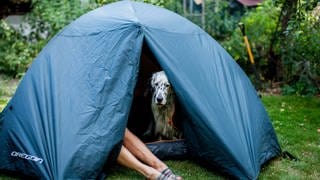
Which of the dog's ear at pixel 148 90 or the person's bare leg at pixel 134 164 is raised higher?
the dog's ear at pixel 148 90

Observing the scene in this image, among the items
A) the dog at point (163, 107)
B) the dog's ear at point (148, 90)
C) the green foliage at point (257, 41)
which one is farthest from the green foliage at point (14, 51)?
the dog at point (163, 107)

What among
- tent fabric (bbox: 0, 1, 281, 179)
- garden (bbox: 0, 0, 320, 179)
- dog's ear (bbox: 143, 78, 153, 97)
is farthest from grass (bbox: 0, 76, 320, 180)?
dog's ear (bbox: 143, 78, 153, 97)

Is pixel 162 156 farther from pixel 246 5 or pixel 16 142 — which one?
pixel 246 5

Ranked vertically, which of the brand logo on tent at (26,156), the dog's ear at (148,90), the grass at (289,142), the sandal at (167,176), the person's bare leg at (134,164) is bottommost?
the grass at (289,142)

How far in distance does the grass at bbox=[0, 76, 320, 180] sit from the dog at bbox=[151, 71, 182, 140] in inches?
10.2

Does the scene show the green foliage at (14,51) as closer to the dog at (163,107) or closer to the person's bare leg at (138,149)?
the dog at (163,107)

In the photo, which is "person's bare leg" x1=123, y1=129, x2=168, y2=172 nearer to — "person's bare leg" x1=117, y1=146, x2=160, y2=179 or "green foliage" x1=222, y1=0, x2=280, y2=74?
"person's bare leg" x1=117, y1=146, x2=160, y2=179

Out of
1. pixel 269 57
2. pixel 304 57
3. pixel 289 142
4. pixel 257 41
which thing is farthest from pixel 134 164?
pixel 257 41

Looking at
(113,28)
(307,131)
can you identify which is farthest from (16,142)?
(307,131)

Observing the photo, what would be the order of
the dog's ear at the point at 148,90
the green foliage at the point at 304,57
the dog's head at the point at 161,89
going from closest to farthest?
the dog's head at the point at 161,89 → the dog's ear at the point at 148,90 → the green foliage at the point at 304,57

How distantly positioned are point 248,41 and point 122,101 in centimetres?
437

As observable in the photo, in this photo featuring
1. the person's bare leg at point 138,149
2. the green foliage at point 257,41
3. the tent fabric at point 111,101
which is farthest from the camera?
the green foliage at point 257,41

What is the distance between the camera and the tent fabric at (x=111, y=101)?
3555mm

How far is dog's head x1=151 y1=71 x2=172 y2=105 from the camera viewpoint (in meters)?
4.05
